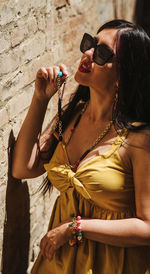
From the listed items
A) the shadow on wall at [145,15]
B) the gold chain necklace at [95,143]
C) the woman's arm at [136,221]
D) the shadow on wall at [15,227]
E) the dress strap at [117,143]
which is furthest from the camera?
the shadow on wall at [145,15]

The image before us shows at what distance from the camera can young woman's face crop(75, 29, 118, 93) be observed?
1.83m

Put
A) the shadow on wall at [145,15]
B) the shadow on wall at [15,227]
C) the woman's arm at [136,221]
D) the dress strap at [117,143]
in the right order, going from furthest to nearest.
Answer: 1. the shadow on wall at [145,15]
2. the shadow on wall at [15,227]
3. the dress strap at [117,143]
4. the woman's arm at [136,221]

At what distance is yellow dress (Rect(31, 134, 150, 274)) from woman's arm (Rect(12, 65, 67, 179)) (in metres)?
0.14

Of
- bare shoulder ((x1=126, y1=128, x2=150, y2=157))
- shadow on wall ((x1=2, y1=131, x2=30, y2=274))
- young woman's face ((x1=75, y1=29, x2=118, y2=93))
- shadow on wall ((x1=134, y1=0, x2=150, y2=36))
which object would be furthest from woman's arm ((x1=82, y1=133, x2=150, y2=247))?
shadow on wall ((x1=134, y1=0, x2=150, y2=36))

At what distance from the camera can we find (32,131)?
6.63ft

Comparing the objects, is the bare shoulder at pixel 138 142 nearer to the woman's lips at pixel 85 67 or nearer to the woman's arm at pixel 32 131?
the woman's lips at pixel 85 67

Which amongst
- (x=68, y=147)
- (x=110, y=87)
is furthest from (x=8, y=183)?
(x=110, y=87)

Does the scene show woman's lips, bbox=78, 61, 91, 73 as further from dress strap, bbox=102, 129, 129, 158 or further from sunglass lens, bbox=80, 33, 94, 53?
dress strap, bbox=102, 129, 129, 158

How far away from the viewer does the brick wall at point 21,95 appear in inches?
74.1

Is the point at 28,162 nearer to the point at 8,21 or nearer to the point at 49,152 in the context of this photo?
the point at 49,152

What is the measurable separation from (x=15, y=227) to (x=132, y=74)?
1196 mm

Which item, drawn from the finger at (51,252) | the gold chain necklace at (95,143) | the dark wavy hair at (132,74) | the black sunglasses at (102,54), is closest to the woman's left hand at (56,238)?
the finger at (51,252)

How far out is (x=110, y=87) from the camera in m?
1.88

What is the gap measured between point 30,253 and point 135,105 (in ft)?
4.61
